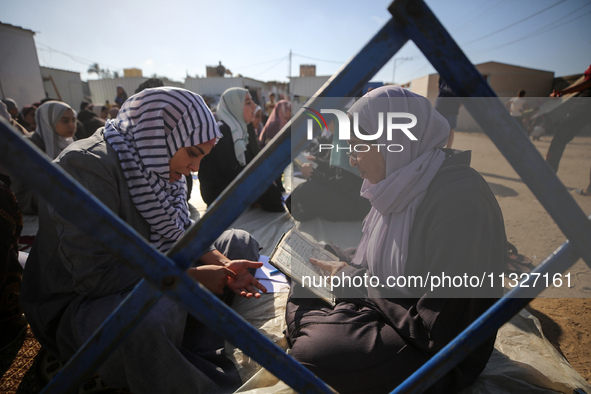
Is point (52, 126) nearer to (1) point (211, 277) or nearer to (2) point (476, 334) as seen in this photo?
(1) point (211, 277)

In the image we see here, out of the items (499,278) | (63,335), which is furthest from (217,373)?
(499,278)

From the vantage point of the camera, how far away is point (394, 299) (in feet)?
4.60

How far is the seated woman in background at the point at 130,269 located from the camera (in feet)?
4.18

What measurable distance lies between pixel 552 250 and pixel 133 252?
3.93 meters

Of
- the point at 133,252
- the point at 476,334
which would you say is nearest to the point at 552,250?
the point at 476,334

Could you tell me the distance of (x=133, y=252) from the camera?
0.61 metres

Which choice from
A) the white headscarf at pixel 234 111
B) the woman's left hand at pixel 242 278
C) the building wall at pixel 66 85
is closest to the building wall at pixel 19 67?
the building wall at pixel 66 85

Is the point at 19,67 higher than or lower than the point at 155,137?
higher

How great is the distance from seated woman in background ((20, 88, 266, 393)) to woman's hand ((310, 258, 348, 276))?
1.44 ft

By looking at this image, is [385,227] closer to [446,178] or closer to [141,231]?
[446,178]

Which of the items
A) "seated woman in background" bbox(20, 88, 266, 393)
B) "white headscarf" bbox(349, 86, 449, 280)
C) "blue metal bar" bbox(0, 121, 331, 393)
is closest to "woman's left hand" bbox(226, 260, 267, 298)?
"seated woman in background" bbox(20, 88, 266, 393)

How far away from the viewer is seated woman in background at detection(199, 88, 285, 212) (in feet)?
11.2

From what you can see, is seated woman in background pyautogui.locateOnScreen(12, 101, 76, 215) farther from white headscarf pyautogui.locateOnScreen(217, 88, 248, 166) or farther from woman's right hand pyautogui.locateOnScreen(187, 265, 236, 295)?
woman's right hand pyautogui.locateOnScreen(187, 265, 236, 295)

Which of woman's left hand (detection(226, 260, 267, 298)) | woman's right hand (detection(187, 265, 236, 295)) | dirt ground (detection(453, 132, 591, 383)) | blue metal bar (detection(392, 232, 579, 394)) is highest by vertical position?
blue metal bar (detection(392, 232, 579, 394))
